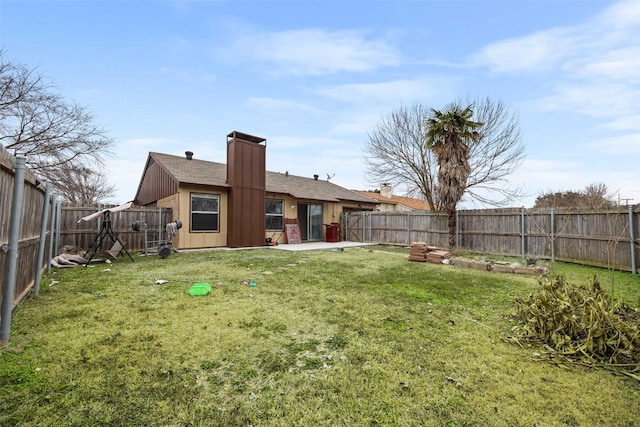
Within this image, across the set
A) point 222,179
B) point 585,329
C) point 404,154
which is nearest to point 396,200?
point 404,154

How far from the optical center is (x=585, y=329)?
2629 millimetres

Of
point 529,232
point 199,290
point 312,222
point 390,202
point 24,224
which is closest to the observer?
point 24,224

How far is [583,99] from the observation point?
28.8 ft

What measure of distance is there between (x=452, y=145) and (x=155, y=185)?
13.1m

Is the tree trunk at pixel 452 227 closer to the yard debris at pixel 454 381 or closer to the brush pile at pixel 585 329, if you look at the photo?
the brush pile at pixel 585 329

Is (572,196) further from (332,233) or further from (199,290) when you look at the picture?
(199,290)

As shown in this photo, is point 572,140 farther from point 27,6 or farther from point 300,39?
point 27,6

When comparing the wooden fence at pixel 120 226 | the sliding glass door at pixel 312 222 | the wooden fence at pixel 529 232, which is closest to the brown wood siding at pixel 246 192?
the wooden fence at pixel 120 226

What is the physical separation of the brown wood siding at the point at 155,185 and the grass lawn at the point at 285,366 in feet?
25.7

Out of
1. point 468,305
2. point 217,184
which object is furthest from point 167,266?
point 468,305

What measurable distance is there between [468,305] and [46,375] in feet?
14.8

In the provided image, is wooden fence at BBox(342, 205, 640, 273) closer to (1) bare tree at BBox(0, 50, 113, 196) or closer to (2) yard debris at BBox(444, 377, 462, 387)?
(2) yard debris at BBox(444, 377, 462, 387)

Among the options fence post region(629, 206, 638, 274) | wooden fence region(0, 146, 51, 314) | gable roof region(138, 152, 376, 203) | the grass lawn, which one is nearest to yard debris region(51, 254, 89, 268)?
wooden fence region(0, 146, 51, 314)

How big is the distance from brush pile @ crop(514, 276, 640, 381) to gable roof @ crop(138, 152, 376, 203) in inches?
421
